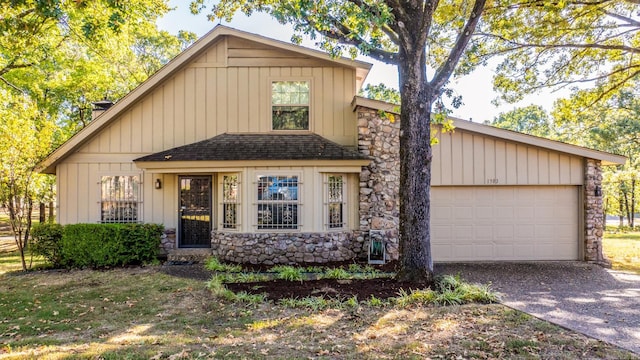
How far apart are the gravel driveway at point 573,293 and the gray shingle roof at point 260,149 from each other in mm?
4026

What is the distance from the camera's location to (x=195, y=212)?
31.6 feet

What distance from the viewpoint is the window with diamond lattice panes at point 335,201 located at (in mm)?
8977

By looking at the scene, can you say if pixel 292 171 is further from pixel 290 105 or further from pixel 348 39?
pixel 348 39

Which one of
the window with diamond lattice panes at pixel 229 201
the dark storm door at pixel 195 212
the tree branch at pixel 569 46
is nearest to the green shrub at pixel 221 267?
the window with diamond lattice panes at pixel 229 201

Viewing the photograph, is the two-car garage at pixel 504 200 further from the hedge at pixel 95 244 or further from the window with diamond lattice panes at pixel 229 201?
the hedge at pixel 95 244

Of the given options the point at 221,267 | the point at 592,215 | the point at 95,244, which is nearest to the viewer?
the point at 221,267

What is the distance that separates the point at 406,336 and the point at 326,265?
168 inches

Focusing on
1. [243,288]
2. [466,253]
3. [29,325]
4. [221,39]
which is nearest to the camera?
[29,325]

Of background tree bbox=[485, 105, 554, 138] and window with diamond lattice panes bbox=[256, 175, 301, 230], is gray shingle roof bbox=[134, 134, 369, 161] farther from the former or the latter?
background tree bbox=[485, 105, 554, 138]

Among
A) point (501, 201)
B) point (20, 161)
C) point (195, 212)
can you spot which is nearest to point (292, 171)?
point (195, 212)

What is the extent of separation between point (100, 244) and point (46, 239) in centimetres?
152

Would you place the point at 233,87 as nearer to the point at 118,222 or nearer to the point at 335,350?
the point at 118,222

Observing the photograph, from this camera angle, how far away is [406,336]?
166 inches

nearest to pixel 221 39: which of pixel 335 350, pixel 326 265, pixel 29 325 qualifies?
pixel 326 265
